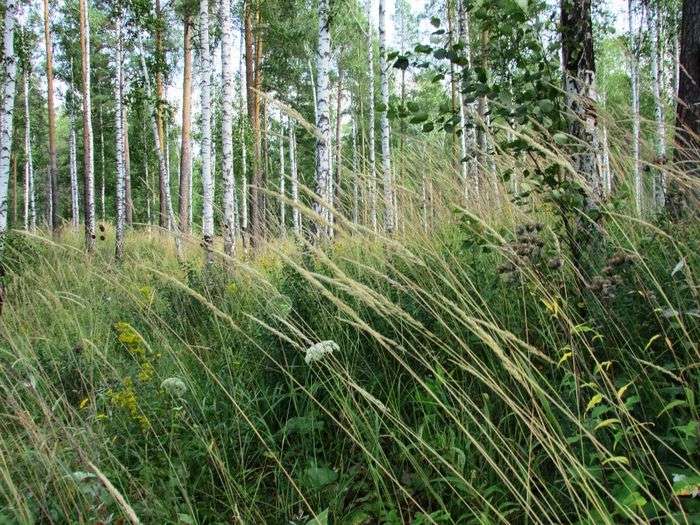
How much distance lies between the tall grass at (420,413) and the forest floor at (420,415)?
12mm

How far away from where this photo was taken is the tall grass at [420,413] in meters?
1.32

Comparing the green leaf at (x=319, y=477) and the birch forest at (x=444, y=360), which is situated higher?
the birch forest at (x=444, y=360)

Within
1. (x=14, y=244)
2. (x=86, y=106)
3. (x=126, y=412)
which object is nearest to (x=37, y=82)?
(x=86, y=106)

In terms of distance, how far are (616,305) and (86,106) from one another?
12431 mm

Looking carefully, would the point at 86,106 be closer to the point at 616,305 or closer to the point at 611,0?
the point at 616,305

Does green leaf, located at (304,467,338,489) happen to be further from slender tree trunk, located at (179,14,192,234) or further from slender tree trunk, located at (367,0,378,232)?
slender tree trunk, located at (179,14,192,234)

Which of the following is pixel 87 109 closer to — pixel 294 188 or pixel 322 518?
pixel 294 188

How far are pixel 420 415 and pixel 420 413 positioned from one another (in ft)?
0.04

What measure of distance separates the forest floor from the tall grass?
12mm

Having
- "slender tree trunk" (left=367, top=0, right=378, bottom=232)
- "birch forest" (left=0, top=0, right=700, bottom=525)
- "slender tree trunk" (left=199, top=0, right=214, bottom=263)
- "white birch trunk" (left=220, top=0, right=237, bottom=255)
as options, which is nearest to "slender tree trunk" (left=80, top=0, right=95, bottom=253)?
"slender tree trunk" (left=199, top=0, right=214, bottom=263)

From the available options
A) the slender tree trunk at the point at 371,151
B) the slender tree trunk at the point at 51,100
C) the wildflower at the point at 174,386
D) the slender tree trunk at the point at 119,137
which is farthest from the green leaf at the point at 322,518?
the slender tree trunk at the point at 51,100

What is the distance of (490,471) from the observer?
156 centimetres

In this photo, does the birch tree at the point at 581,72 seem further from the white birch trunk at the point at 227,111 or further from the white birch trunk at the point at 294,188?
the white birch trunk at the point at 227,111

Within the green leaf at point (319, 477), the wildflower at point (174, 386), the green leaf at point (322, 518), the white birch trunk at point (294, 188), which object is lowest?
the green leaf at point (319, 477)
